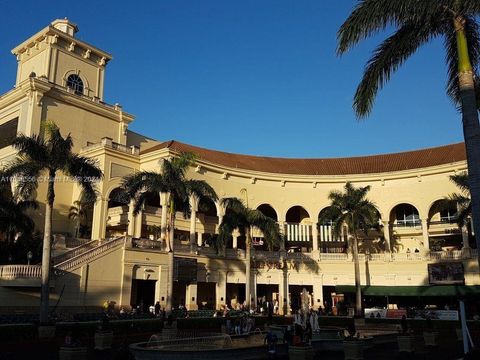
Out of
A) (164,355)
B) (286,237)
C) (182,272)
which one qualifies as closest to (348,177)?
(286,237)

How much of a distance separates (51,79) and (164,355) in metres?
39.8

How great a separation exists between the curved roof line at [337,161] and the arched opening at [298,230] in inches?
204

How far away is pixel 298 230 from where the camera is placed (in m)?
55.9

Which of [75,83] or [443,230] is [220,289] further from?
[75,83]

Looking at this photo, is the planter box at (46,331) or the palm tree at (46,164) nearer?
the planter box at (46,331)

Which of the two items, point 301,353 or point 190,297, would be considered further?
point 190,297

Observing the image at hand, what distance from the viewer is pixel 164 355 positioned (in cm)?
1762

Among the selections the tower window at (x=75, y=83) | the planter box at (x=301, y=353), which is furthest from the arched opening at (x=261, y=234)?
the planter box at (x=301, y=353)

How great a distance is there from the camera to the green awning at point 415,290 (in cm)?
4312

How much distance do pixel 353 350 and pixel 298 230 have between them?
122ft

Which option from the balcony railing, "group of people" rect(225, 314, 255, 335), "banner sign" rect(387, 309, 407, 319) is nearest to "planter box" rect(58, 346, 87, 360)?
"group of people" rect(225, 314, 255, 335)

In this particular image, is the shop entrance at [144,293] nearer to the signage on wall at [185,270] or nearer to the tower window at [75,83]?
the signage on wall at [185,270]

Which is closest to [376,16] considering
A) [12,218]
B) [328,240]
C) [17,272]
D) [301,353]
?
[301,353]

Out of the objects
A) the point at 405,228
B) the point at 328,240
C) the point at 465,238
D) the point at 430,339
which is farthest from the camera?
the point at 328,240
